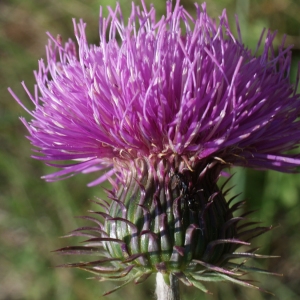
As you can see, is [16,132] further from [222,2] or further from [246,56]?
[246,56]

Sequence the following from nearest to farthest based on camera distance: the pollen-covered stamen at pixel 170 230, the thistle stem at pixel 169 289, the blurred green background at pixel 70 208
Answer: the pollen-covered stamen at pixel 170 230, the thistle stem at pixel 169 289, the blurred green background at pixel 70 208

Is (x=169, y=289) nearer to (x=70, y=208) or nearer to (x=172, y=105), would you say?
(x=172, y=105)

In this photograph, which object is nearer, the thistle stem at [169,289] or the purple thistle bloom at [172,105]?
the purple thistle bloom at [172,105]

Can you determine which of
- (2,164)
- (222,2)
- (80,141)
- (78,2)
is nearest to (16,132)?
(2,164)

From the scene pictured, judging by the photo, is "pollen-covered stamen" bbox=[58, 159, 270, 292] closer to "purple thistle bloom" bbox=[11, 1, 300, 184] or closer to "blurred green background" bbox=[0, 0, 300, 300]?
"purple thistle bloom" bbox=[11, 1, 300, 184]

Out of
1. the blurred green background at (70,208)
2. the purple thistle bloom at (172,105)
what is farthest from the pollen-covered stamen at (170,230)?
the blurred green background at (70,208)

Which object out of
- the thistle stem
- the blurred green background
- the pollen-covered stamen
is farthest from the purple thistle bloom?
the blurred green background

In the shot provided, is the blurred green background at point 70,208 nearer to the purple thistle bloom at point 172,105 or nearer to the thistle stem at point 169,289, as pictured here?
the purple thistle bloom at point 172,105
